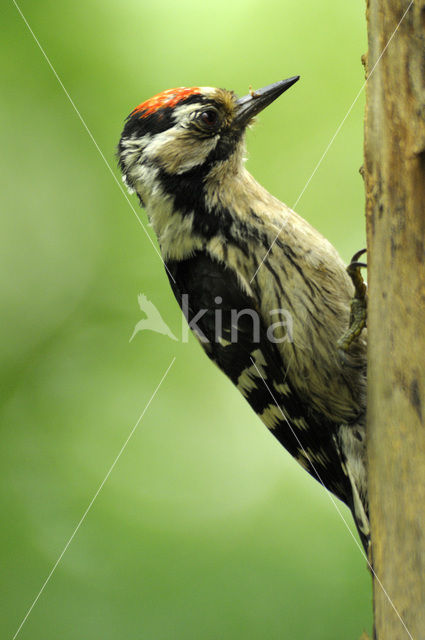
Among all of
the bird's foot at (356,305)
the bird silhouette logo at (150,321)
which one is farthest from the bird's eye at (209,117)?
the bird silhouette logo at (150,321)

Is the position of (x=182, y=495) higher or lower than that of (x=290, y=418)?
lower

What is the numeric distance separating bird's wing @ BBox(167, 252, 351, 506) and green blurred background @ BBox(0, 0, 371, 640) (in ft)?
1.35

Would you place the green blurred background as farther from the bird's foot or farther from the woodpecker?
the bird's foot

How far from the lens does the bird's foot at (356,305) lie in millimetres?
1733

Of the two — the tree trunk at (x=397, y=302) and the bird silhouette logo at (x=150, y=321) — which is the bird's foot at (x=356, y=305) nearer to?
the tree trunk at (x=397, y=302)

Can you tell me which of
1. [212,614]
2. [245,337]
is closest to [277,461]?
[212,614]

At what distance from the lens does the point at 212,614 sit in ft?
8.00

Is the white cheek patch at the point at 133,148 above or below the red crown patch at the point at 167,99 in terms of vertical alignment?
below

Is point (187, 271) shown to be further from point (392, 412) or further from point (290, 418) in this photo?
point (392, 412)

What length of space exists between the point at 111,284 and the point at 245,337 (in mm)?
834

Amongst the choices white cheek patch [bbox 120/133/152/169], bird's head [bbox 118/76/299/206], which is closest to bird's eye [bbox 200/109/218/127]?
bird's head [bbox 118/76/299/206]

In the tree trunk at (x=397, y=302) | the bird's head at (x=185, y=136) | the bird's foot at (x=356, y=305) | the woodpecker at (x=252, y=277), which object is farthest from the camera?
the bird's head at (x=185, y=136)

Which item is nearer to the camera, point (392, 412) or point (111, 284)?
point (392, 412)

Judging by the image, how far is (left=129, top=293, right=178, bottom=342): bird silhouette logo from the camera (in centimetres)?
258
